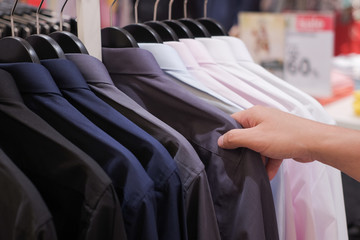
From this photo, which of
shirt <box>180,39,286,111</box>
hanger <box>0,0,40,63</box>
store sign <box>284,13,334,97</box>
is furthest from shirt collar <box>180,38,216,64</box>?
store sign <box>284,13,334,97</box>

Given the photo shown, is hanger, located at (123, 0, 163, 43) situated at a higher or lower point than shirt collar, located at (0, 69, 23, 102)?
higher

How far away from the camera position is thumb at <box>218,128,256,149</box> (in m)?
0.75

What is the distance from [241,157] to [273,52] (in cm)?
146

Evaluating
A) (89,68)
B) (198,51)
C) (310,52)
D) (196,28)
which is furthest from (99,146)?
(310,52)

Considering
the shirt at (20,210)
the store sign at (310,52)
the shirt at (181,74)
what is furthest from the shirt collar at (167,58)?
the store sign at (310,52)

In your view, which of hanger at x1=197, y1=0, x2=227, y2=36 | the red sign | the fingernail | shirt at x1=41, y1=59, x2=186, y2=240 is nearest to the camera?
shirt at x1=41, y1=59, x2=186, y2=240

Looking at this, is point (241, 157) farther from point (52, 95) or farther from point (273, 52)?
point (273, 52)

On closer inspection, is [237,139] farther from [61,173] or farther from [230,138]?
[61,173]

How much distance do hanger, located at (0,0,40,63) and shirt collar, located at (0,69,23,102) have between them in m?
0.08

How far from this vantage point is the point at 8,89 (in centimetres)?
63

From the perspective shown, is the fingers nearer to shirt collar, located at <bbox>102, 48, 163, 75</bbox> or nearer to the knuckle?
the knuckle

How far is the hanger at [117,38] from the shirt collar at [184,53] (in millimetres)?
93

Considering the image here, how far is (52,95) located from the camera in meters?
0.67

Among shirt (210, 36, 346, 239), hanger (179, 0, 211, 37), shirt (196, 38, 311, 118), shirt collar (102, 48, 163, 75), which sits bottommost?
shirt (210, 36, 346, 239)
